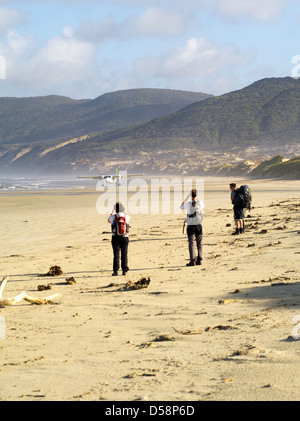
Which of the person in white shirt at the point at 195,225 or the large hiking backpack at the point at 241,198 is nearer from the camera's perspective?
the person in white shirt at the point at 195,225

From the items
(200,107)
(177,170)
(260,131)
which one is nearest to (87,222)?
(177,170)

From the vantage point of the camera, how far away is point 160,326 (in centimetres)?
665

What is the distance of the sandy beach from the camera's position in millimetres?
4555

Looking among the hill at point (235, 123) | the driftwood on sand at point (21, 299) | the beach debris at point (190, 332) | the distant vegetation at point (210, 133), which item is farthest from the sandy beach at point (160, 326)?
the hill at point (235, 123)

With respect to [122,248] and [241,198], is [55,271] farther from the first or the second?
[241,198]

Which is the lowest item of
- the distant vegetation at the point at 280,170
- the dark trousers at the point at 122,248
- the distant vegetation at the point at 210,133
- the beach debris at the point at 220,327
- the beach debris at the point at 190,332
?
the beach debris at the point at 190,332

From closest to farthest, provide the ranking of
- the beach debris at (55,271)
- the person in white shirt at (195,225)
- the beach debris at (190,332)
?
the beach debris at (190,332)
the beach debris at (55,271)
the person in white shirt at (195,225)

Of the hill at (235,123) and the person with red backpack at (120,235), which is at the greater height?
the hill at (235,123)

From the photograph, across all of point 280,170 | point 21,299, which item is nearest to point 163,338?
point 21,299

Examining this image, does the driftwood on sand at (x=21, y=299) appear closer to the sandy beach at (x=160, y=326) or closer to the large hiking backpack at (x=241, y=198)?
the sandy beach at (x=160, y=326)

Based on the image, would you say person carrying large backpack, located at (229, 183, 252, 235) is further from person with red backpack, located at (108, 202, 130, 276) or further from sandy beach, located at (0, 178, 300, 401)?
person with red backpack, located at (108, 202, 130, 276)

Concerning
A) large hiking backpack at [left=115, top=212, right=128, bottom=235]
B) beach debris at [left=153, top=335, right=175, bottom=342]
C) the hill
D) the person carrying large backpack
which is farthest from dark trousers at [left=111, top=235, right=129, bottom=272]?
the hill

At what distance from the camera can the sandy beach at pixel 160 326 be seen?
14.9 ft
